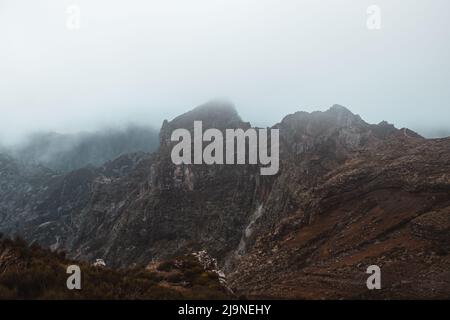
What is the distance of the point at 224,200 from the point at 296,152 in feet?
87.3

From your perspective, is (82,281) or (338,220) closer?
(82,281)

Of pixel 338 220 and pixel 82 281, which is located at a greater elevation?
pixel 82 281

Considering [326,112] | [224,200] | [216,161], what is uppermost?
[326,112]

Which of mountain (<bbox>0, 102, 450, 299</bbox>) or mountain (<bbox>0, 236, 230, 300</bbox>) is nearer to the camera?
mountain (<bbox>0, 236, 230, 300</bbox>)

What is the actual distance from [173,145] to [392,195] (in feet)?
391

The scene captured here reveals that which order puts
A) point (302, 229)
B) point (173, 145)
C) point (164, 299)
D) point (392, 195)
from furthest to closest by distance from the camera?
point (173, 145) < point (302, 229) < point (392, 195) < point (164, 299)

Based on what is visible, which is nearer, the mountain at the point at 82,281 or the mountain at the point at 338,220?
the mountain at the point at 82,281
